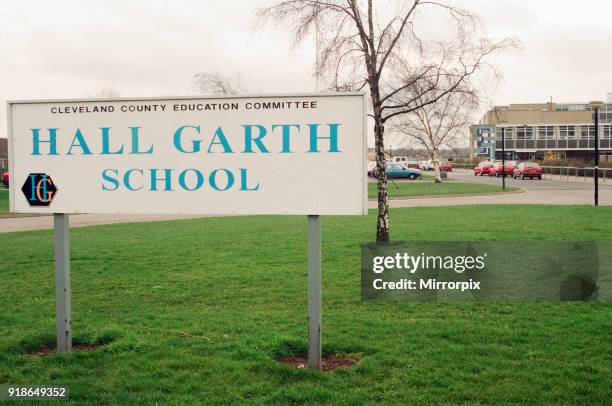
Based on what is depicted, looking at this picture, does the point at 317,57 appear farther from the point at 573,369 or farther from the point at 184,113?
the point at 573,369

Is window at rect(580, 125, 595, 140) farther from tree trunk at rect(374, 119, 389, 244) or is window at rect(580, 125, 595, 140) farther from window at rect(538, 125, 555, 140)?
tree trunk at rect(374, 119, 389, 244)

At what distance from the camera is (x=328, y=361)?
5320 mm

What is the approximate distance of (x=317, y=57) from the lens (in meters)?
12.4

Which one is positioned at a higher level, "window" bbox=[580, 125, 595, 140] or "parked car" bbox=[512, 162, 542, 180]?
"window" bbox=[580, 125, 595, 140]

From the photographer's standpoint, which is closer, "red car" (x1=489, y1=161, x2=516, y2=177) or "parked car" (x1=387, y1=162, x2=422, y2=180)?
"parked car" (x1=387, y1=162, x2=422, y2=180)

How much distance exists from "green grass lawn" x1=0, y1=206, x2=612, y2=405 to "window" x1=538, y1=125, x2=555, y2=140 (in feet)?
307

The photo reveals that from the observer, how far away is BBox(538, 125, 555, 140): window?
97.2 m

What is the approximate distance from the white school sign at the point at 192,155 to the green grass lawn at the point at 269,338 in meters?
1.23

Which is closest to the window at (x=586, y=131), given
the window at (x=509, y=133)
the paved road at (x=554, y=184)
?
the window at (x=509, y=133)

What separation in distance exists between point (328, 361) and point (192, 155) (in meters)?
2.00

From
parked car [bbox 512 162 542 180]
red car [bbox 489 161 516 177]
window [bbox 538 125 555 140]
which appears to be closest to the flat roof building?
window [bbox 538 125 555 140]

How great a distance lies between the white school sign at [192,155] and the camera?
495 cm

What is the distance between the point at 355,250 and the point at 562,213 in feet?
33.4

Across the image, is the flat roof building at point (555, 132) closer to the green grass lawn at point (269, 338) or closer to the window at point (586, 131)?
the window at point (586, 131)
